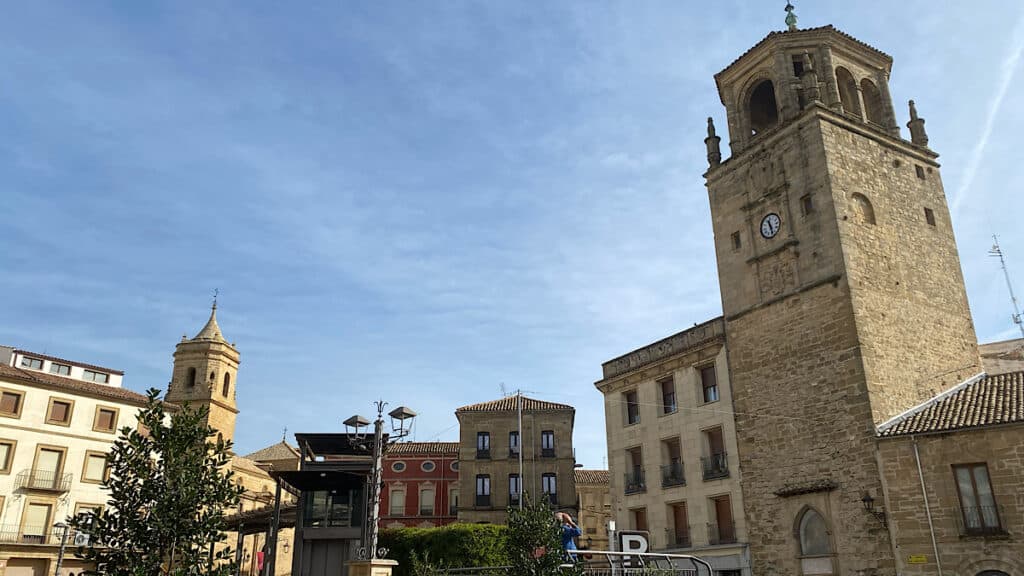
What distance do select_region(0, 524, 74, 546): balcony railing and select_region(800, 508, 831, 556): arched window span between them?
31.3 metres

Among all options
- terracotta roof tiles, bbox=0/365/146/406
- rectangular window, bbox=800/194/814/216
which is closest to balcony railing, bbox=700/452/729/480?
rectangular window, bbox=800/194/814/216

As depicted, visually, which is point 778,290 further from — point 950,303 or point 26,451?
point 26,451

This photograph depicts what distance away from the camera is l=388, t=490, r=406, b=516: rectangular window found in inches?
1913

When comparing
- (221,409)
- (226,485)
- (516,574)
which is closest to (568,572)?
(516,574)

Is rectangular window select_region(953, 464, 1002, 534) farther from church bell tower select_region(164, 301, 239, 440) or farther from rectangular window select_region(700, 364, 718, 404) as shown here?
church bell tower select_region(164, 301, 239, 440)

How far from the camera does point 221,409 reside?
5797 cm

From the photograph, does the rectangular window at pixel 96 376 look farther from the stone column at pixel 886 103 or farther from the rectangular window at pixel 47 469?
the stone column at pixel 886 103

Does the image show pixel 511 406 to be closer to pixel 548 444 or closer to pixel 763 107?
pixel 548 444

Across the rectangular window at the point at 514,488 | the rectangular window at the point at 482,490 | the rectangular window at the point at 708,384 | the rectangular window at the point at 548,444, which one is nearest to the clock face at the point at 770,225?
the rectangular window at the point at 708,384

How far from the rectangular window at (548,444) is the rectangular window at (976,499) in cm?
2804

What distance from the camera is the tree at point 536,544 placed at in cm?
1101

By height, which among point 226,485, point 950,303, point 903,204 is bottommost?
point 226,485

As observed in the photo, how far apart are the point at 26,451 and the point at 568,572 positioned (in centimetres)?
3478

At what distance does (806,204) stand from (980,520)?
1167 centimetres
